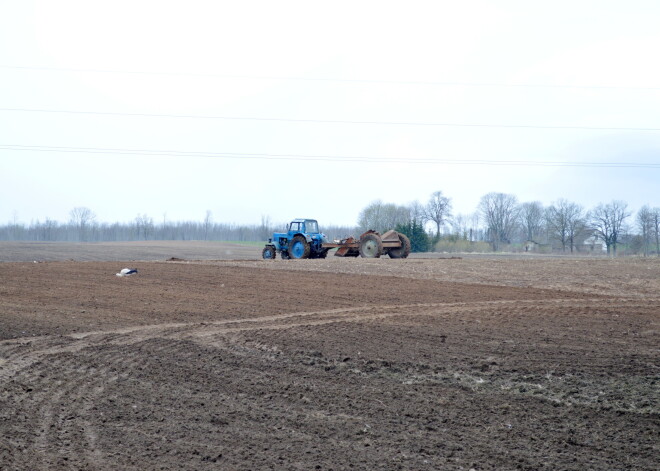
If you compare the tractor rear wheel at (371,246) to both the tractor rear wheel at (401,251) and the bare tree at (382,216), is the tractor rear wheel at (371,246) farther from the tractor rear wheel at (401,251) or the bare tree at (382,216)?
the bare tree at (382,216)

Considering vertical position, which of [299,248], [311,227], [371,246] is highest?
[311,227]

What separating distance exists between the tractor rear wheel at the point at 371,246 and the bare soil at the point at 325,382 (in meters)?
16.2

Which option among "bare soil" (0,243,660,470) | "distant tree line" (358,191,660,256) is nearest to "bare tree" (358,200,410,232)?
"distant tree line" (358,191,660,256)

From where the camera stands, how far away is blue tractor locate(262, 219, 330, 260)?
36219mm

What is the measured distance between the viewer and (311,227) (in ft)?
122

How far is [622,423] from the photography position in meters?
7.54

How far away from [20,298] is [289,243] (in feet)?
66.3

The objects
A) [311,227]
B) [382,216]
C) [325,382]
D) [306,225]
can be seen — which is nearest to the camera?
[325,382]

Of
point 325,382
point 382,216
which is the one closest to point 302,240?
point 325,382

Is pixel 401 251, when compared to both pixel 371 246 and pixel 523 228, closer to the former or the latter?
pixel 371 246

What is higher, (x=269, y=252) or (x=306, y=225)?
(x=306, y=225)

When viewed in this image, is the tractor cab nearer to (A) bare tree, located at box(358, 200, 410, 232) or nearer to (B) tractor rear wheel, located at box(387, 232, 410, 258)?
(B) tractor rear wheel, located at box(387, 232, 410, 258)

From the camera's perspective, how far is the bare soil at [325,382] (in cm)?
649

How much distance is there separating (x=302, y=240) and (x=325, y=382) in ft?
89.1
